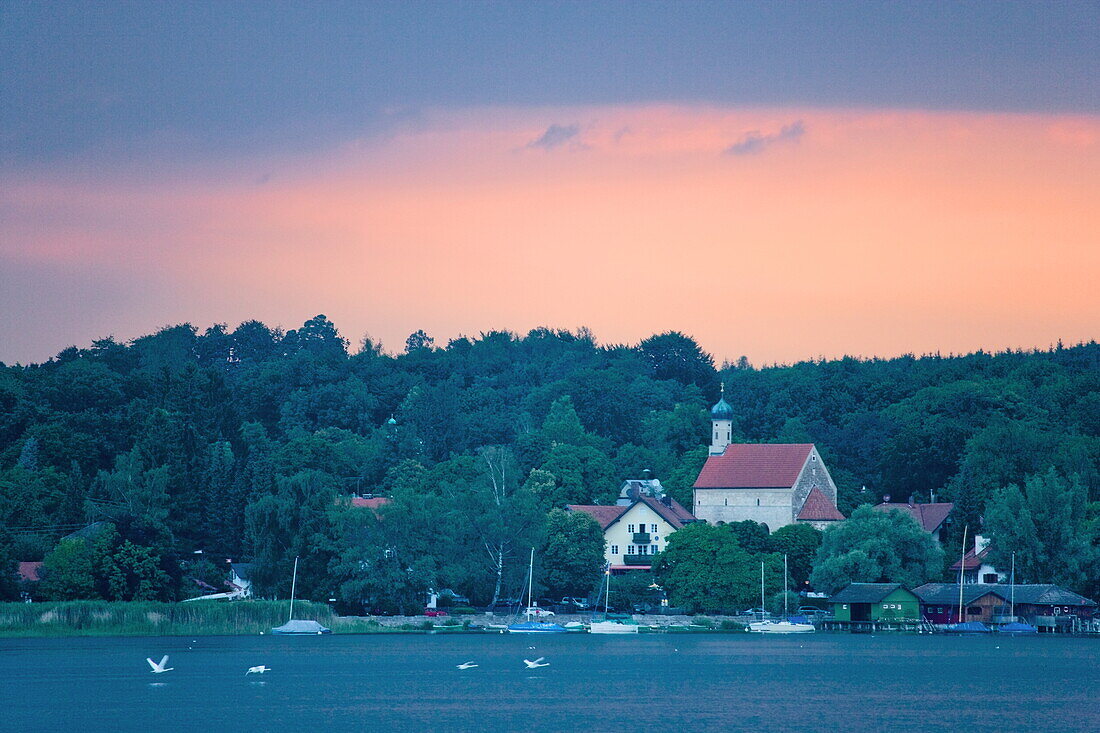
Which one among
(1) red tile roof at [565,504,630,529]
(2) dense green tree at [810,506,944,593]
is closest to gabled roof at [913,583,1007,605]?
(2) dense green tree at [810,506,944,593]

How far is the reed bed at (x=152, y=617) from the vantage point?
78312 mm

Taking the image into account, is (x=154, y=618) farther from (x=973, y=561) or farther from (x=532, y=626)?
(x=973, y=561)

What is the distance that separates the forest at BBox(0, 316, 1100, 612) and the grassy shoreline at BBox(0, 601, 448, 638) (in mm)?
1256

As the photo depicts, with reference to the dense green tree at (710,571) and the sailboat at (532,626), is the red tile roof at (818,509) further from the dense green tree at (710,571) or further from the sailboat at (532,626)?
the sailboat at (532,626)

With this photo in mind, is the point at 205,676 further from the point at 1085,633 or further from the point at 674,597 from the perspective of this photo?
the point at 1085,633

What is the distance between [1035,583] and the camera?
9294 cm

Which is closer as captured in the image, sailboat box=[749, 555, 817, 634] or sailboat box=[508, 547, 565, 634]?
sailboat box=[749, 555, 817, 634]

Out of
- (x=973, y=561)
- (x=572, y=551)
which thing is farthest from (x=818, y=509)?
(x=572, y=551)

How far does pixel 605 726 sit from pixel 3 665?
35.6 m

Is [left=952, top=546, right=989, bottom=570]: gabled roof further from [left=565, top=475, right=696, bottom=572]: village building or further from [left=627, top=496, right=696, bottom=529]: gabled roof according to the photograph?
[left=565, top=475, right=696, bottom=572]: village building

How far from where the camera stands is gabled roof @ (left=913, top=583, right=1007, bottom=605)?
92500 millimetres

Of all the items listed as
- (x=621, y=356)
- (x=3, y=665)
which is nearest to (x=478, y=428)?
(x=621, y=356)

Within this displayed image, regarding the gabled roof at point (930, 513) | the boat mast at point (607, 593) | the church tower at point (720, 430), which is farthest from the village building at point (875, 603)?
the church tower at point (720, 430)

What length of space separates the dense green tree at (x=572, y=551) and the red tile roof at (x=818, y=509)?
15.2m
